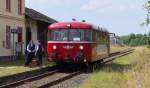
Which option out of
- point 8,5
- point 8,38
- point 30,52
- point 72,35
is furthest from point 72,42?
point 8,5

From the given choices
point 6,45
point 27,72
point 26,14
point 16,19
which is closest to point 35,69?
point 27,72

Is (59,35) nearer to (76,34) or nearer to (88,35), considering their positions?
(76,34)

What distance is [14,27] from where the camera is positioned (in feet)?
137

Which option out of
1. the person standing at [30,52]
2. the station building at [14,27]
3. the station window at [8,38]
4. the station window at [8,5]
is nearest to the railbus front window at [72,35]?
the person standing at [30,52]

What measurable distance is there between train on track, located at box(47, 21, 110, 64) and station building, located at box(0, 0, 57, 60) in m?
8.86

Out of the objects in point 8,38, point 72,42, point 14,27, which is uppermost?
point 14,27

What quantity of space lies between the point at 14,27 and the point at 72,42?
12.9m

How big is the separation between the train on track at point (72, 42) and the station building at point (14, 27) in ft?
29.1

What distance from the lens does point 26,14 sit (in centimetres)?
4534

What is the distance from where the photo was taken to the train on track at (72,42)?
96.9 ft

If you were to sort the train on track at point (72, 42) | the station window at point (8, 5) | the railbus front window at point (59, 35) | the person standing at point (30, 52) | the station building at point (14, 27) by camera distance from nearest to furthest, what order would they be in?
the train on track at point (72, 42) → the railbus front window at point (59, 35) → the person standing at point (30, 52) → the station building at point (14, 27) → the station window at point (8, 5)

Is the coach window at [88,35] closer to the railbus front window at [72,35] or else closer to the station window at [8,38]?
the railbus front window at [72,35]

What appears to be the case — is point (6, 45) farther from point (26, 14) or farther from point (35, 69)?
point (35, 69)

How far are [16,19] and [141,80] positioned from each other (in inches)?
989
